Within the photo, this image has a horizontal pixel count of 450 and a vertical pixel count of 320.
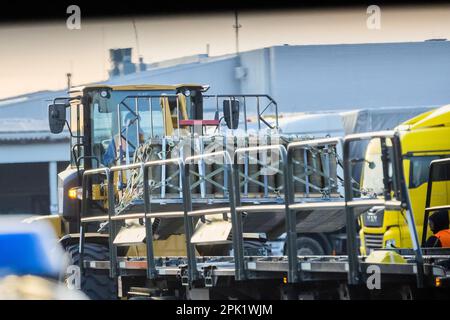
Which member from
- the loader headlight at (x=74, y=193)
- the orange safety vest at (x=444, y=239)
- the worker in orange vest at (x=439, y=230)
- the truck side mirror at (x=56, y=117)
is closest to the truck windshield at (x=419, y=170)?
the worker in orange vest at (x=439, y=230)

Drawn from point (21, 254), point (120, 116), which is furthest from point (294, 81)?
point (21, 254)

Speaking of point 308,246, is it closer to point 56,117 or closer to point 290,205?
point 56,117

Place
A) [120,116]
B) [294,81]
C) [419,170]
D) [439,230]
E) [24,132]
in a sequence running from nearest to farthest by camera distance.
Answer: [439,230] < [120,116] < [419,170] < [294,81] < [24,132]

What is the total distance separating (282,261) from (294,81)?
2225 cm

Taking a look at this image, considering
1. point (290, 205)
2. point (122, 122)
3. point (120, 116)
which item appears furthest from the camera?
point (122, 122)

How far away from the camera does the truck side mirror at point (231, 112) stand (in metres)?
13.7

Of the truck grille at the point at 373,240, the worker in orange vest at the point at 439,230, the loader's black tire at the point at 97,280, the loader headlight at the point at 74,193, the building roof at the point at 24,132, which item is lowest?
Result: the truck grille at the point at 373,240

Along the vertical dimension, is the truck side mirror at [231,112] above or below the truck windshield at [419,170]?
above

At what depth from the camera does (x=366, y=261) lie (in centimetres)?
837

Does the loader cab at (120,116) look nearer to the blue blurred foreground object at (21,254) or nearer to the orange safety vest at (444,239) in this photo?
the orange safety vest at (444,239)

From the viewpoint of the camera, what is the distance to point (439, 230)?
13.0 m

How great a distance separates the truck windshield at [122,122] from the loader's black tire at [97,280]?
3.92 ft

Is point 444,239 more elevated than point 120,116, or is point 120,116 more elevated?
point 120,116
